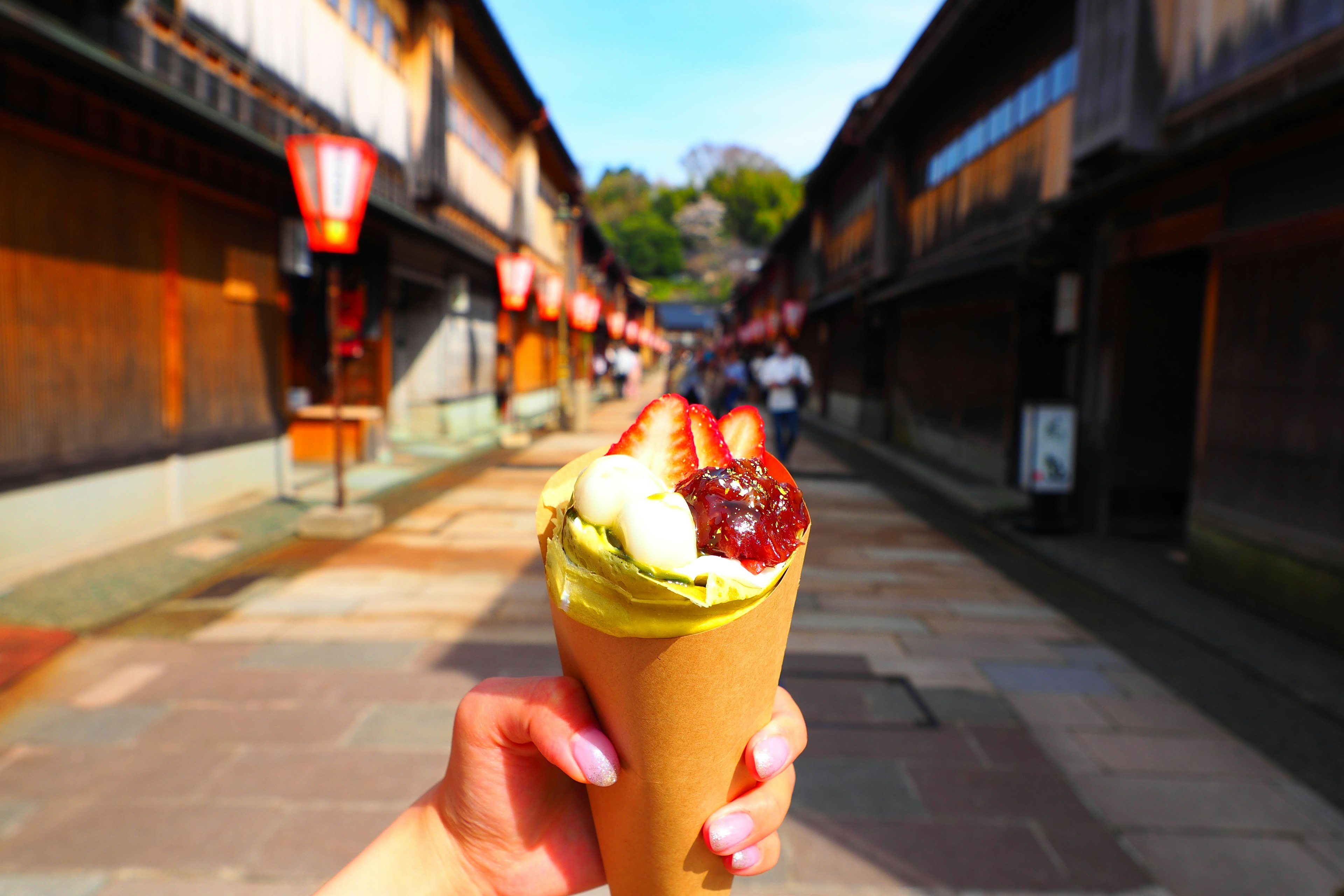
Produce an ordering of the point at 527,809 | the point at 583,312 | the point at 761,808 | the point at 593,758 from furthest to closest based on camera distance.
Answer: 1. the point at 583,312
2. the point at 527,809
3. the point at 761,808
4. the point at 593,758

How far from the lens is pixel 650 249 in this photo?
89125mm

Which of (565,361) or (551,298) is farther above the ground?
(551,298)

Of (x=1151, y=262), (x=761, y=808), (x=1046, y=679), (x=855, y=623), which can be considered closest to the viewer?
(x=761, y=808)

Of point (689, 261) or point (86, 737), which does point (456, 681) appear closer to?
point (86, 737)

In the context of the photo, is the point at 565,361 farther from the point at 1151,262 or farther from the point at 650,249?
the point at 650,249

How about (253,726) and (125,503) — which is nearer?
(253,726)

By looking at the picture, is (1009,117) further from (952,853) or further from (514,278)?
(952,853)

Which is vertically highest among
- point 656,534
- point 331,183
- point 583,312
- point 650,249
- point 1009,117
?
point 650,249

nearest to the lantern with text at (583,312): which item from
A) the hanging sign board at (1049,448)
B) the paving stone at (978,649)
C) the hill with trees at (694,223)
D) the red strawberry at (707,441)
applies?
the hanging sign board at (1049,448)

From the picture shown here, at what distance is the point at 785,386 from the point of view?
444 inches

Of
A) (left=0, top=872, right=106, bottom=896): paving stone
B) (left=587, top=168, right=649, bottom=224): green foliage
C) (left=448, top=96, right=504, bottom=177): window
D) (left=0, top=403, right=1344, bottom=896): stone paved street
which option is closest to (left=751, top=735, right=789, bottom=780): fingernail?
(left=0, top=403, right=1344, bottom=896): stone paved street

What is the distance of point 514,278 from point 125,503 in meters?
9.51

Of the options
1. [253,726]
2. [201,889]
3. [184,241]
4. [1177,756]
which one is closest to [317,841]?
[201,889]

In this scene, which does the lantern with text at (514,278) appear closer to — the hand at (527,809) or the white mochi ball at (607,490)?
the hand at (527,809)
